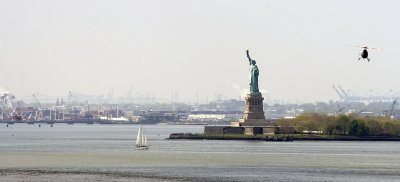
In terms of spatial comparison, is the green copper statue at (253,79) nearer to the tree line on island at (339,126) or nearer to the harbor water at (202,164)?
the tree line on island at (339,126)

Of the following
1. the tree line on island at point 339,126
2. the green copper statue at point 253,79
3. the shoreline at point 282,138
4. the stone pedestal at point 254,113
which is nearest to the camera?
the shoreline at point 282,138

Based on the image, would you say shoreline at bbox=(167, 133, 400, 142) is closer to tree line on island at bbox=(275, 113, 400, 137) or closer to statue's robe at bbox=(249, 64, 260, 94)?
tree line on island at bbox=(275, 113, 400, 137)

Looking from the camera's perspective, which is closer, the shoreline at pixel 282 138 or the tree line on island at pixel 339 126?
the shoreline at pixel 282 138

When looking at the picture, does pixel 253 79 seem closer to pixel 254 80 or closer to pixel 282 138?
pixel 254 80

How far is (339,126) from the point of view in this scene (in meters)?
179

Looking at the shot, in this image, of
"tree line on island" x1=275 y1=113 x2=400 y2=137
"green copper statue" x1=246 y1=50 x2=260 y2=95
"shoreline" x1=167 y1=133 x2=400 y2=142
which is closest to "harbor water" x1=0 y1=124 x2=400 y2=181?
"shoreline" x1=167 y1=133 x2=400 y2=142

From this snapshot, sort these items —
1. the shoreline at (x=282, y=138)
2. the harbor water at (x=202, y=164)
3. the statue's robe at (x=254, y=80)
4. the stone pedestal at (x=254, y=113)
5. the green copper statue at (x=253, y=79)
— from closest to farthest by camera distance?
the harbor water at (x=202, y=164)
the shoreline at (x=282, y=138)
the stone pedestal at (x=254, y=113)
the green copper statue at (x=253, y=79)
the statue's robe at (x=254, y=80)

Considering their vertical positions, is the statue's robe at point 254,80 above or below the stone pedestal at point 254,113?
above

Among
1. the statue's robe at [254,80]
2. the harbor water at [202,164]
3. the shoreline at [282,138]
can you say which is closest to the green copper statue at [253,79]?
the statue's robe at [254,80]

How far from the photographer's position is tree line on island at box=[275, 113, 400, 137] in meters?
178

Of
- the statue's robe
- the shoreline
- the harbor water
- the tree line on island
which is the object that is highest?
the statue's robe

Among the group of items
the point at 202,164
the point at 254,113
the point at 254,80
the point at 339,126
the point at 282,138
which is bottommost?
the point at 202,164

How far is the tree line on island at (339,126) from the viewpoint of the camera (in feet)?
585

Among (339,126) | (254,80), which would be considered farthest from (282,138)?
(339,126)
